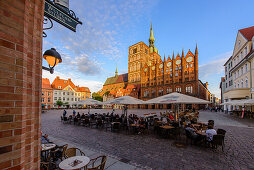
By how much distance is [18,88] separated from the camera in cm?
133

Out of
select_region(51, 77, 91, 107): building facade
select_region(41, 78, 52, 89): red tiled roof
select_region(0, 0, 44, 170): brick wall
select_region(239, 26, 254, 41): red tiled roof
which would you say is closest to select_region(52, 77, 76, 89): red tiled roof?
select_region(51, 77, 91, 107): building facade

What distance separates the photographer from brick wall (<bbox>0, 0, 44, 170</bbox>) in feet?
3.93

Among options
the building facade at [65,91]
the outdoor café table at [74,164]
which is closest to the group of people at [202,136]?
the outdoor café table at [74,164]

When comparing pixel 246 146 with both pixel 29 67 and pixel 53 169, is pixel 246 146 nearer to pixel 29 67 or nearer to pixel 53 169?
pixel 53 169

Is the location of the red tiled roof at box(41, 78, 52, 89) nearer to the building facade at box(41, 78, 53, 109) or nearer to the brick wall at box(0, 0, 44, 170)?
the building facade at box(41, 78, 53, 109)

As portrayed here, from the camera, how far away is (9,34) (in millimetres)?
1294

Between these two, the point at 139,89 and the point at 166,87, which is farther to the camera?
the point at 139,89

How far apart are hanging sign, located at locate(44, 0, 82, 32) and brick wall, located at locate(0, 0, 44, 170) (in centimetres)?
96

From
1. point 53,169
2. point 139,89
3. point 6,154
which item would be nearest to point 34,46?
point 6,154

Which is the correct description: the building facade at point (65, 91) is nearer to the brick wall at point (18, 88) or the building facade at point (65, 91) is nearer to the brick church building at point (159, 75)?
the brick church building at point (159, 75)

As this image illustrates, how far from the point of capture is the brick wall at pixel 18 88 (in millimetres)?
1198

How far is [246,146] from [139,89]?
47.6 meters

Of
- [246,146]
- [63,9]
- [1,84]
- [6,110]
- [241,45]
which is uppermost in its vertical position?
[241,45]

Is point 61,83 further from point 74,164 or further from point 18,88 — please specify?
point 18,88
